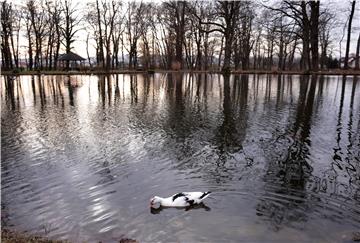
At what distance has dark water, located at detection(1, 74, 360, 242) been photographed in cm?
503

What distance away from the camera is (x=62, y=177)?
6.99 metres

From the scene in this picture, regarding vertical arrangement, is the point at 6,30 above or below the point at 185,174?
above

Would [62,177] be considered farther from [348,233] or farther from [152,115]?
[152,115]

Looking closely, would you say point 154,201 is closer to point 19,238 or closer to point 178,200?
point 178,200

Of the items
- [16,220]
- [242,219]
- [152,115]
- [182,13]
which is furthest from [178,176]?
[182,13]

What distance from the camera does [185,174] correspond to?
23.4 ft

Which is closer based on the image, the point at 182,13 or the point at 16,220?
the point at 16,220

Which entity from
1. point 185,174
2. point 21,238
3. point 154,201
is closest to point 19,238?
point 21,238

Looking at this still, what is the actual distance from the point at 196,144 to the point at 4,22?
52.7m

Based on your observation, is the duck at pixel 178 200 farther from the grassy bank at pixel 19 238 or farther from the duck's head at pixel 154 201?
the grassy bank at pixel 19 238

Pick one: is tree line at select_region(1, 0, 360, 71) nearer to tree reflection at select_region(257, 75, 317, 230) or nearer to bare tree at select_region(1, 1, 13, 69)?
bare tree at select_region(1, 1, 13, 69)

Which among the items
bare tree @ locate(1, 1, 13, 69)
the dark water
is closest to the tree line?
bare tree @ locate(1, 1, 13, 69)

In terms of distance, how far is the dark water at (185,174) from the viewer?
503 centimetres

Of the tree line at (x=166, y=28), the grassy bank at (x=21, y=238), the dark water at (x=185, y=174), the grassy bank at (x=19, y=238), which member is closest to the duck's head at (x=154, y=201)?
the dark water at (x=185, y=174)
